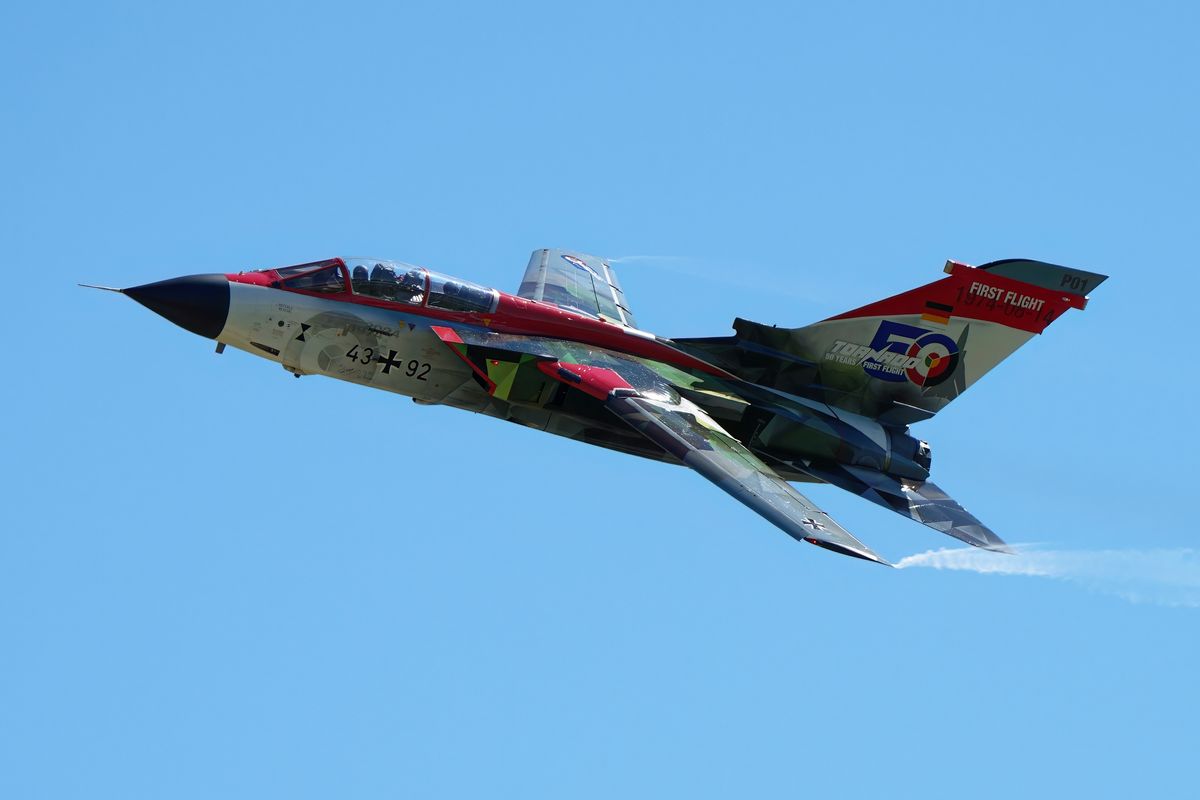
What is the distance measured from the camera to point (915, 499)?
28.3 meters

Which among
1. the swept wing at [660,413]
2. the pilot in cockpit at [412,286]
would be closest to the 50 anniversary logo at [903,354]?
the swept wing at [660,413]

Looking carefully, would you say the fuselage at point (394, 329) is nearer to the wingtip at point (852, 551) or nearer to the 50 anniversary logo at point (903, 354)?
the 50 anniversary logo at point (903, 354)

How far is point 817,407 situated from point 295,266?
9.55m

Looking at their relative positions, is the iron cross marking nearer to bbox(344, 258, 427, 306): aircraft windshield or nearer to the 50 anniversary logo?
bbox(344, 258, 427, 306): aircraft windshield

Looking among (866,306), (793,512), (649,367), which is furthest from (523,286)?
(793,512)

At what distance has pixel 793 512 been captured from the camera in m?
24.0

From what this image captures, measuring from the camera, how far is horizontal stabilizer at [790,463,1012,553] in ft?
89.7

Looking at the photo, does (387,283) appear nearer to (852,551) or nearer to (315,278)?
(315,278)

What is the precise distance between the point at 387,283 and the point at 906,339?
31.1ft

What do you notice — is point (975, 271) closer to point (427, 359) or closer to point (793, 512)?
point (793, 512)

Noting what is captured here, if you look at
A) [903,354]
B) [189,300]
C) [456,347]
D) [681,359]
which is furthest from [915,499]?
[189,300]

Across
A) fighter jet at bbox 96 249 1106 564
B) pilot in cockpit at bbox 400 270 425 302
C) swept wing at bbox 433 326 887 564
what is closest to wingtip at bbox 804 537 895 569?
swept wing at bbox 433 326 887 564

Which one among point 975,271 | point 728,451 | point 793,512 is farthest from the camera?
point 975,271

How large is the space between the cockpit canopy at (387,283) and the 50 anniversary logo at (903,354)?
6661mm
